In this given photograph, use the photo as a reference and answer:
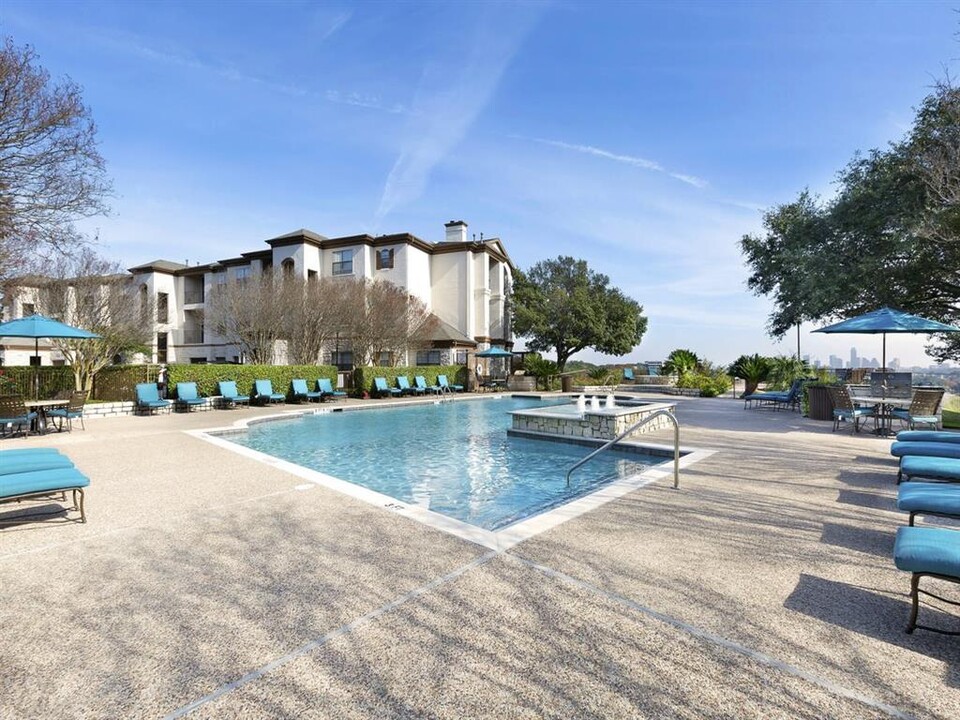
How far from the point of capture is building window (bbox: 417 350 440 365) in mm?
31000

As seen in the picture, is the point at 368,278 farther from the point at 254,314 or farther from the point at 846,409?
the point at 846,409

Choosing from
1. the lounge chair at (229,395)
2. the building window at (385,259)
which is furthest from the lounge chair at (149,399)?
the building window at (385,259)

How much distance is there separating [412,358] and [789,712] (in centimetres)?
2990

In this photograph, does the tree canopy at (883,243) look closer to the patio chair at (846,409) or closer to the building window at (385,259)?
the patio chair at (846,409)

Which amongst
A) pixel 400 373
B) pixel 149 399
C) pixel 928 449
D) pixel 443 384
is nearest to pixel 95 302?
pixel 149 399

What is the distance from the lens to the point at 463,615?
2912mm

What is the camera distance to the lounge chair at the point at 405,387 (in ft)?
78.1

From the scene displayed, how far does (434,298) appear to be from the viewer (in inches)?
1368

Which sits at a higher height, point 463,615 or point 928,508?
point 928,508

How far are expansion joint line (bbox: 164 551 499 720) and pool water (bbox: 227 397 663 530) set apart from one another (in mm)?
1809

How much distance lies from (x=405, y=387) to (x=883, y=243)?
19419 mm

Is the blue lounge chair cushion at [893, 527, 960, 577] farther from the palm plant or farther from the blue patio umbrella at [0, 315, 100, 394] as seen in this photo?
the palm plant

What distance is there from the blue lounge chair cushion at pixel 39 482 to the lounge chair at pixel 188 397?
12.4m

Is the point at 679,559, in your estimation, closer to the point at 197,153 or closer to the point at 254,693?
the point at 254,693
